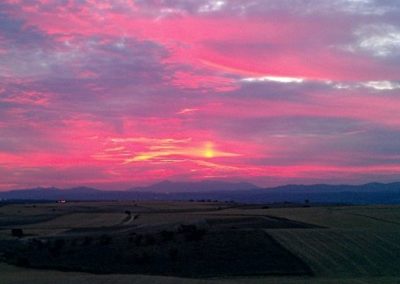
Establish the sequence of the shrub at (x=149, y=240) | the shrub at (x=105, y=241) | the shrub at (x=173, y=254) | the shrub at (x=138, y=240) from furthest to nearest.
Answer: the shrub at (x=105, y=241), the shrub at (x=138, y=240), the shrub at (x=149, y=240), the shrub at (x=173, y=254)

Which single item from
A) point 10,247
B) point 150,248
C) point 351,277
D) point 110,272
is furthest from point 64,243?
point 351,277

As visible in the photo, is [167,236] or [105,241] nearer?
[167,236]

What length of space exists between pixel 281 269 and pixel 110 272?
1235 cm

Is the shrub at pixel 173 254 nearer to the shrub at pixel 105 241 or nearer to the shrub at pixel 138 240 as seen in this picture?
the shrub at pixel 138 240

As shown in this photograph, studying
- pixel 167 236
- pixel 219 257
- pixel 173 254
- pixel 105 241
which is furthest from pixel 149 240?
pixel 219 257

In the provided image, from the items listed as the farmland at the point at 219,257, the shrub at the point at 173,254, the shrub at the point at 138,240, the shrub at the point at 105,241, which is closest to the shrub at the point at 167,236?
the farmland at the point at 219,257

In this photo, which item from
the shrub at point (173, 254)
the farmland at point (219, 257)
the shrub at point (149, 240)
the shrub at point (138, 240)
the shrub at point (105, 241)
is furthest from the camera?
the shrub at point (105, 241)

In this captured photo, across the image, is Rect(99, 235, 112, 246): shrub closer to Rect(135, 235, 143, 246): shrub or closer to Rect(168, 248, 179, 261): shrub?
Rect(135, 235, 143, 246): shrub

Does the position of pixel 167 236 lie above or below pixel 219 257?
above

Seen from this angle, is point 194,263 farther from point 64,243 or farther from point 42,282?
point 64,243

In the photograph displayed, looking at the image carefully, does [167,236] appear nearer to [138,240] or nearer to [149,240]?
[149,240]

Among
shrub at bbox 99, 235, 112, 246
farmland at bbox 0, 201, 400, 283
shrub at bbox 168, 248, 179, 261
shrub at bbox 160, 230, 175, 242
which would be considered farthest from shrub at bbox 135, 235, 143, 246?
shrub at bbox 168, 248, 179, 261

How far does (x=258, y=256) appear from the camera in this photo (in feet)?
175

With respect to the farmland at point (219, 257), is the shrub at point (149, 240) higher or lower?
higher
